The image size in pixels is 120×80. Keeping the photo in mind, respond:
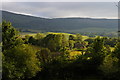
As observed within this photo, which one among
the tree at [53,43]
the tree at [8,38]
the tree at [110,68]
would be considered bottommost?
the tree at [110,68]

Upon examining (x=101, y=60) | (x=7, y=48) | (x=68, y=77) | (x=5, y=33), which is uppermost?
(x=5, y=33)

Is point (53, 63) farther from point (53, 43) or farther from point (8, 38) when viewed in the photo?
point (53, 43)

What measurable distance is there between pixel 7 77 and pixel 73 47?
211ft

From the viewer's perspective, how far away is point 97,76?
48.5 m

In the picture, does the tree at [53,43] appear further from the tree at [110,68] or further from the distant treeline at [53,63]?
the tree at [110,68]

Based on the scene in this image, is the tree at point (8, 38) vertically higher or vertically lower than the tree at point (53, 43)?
higher

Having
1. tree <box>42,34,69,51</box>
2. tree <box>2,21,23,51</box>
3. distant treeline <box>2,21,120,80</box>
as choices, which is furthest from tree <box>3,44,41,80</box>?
tree <box>42,34,69,51</box>

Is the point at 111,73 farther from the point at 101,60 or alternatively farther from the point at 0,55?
the point at 0,55

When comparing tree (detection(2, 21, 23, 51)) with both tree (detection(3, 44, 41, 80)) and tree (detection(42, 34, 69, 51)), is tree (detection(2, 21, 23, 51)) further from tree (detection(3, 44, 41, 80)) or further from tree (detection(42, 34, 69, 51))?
tree (detection(42, 34, 69, 51))

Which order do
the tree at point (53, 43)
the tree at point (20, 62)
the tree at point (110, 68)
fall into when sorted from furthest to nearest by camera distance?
the tree at point (53, 43), the tree at point (110, 68), the tree at point (20, 62)

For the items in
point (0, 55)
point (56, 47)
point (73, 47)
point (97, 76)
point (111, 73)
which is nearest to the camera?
point (0, 55)

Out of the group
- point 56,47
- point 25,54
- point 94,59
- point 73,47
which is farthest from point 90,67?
point 73,47

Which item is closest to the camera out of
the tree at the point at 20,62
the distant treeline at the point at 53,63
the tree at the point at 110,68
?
the tree at the point at 20,62

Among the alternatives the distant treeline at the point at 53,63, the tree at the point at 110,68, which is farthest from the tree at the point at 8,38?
the tree at the point at 110,68
